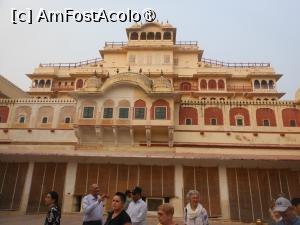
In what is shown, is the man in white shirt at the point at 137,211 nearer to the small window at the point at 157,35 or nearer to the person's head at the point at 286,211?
the person's head at the point at 286,211

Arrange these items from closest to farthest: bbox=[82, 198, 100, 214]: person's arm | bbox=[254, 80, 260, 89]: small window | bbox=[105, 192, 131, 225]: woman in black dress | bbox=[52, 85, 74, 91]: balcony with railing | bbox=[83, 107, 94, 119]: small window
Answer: bbox=[105, 192, 131, 225]: woman in black dress
bbox=[82, 198, 100, 214]: person's arm
bbox=[83, 107, 94, 119]: small window
bbox=[254, 80, 260, 89]: small window
bbox=[52, 85, 74, 91]: balcony with railing

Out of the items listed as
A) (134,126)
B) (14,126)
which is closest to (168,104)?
(134,126)

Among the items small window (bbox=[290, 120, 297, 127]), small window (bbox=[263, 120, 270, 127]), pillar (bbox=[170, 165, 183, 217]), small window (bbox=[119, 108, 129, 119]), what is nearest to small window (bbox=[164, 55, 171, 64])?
small window (bbox=[119, 108, 129, 119])

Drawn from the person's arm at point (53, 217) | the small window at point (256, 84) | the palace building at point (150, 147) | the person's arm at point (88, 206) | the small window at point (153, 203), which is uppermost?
the small window at point (256, 84)

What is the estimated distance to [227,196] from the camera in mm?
20266

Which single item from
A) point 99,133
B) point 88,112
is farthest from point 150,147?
point 88,112

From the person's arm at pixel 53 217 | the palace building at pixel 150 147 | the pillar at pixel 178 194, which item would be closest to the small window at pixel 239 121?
the palace building at pixel 150 147

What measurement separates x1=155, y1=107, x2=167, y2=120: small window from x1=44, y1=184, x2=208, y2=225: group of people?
16878 millimetres

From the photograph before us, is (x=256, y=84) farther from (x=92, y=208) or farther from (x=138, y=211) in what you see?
(x=92, y=208)

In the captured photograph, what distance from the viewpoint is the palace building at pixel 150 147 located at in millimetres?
20500

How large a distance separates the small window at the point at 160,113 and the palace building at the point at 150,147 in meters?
0.08

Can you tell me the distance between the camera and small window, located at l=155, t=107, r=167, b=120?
2414 cm

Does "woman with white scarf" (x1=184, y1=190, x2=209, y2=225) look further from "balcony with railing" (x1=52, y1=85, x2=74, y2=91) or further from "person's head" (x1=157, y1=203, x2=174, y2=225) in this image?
"balcony with railing" (x1=52, y1=85, x2=74, y2=91)

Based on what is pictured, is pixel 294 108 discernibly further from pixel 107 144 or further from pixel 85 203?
pixel 85 203
